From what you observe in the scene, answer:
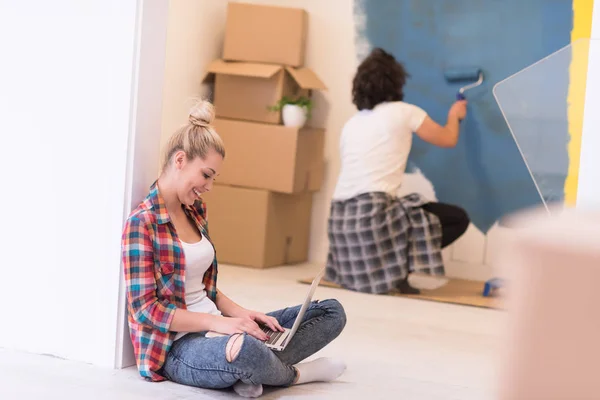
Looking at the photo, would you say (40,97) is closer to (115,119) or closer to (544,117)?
(115,119)

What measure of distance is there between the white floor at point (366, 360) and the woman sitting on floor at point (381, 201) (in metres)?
0.14

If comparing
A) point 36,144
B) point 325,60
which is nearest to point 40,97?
point 36,144

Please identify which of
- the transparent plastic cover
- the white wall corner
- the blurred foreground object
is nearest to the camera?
the blurred foreground object

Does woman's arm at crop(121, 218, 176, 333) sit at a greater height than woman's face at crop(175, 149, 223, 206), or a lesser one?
lesser

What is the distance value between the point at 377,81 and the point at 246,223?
3.10ft

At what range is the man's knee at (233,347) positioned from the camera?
6.87 ft

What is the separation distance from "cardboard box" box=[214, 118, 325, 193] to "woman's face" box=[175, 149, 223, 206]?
6.76ft

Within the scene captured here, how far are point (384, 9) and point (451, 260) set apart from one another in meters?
1.31

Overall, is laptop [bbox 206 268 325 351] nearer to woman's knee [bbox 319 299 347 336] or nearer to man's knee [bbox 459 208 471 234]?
woman's knee [bbox 319 299 347 336]

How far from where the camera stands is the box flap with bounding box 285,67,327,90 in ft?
14.5

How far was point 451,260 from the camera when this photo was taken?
461 cm

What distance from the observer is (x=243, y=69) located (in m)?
4.43

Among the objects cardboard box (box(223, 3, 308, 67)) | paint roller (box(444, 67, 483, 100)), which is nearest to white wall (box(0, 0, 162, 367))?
cardboard box (box(223, 3, 308, 67))

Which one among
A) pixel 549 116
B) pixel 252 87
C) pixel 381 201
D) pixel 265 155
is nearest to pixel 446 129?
pixel 381 201
